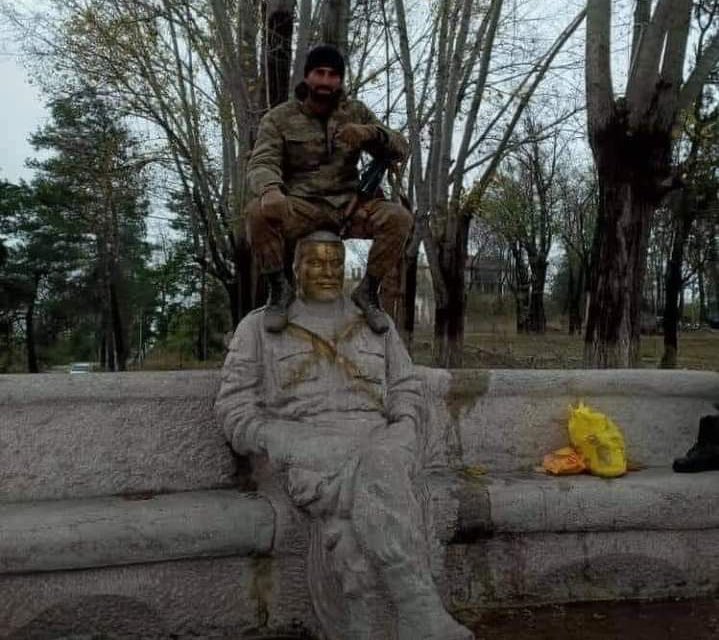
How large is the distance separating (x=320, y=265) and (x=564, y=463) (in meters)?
1.67

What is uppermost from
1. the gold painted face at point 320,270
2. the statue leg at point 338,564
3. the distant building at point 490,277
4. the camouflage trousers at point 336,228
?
the distant building at point 490,277

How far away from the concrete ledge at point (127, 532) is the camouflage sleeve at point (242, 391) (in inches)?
11.7

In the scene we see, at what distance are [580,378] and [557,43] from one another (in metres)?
11.2

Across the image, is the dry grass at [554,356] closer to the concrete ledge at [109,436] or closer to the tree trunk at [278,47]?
the tree trunk at [278,47]

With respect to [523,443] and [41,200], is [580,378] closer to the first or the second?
[523,443]

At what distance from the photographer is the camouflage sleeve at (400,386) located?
3447 mm

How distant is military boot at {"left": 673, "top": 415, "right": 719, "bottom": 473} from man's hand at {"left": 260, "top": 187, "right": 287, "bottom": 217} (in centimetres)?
243

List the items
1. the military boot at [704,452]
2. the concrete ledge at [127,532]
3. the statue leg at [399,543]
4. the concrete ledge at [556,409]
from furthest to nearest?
the concrete ledge at [556,409] → the military boot at [704,452] → the concrete ledge at [127,532] → the statue leg at [399,543]

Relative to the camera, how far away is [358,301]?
3666 mm

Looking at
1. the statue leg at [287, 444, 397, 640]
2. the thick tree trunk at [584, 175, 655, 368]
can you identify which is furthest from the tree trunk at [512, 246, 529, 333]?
the statue leg at [287, 444, 397, 640]

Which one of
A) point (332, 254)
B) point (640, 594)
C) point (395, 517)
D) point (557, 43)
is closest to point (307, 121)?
point (332, 254)

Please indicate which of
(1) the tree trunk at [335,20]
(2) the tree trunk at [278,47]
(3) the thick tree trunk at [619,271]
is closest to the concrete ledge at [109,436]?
(3) the thick tree trunk at [619,271]

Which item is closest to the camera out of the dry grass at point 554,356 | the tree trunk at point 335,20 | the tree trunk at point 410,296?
the tree trunk at point 335,20

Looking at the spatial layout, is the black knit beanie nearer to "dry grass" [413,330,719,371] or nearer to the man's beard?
the man's beard
